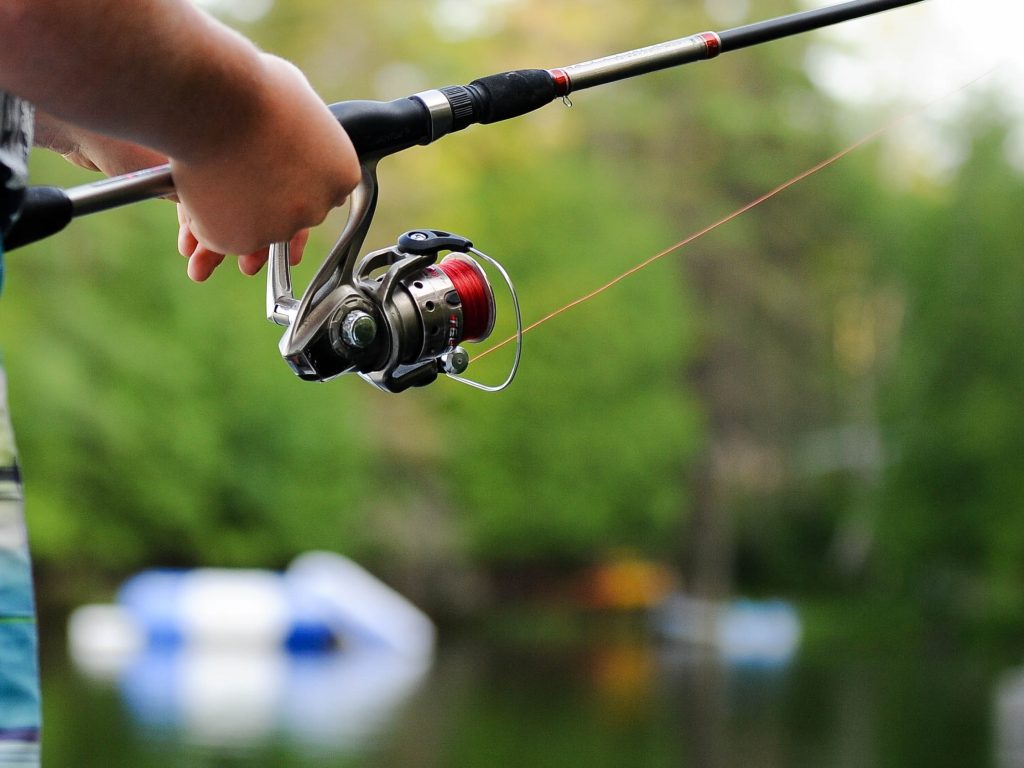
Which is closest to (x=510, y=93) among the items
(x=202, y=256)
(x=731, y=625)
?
(x=202, y=256)

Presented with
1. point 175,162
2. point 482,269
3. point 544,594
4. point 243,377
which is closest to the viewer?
point 175,162

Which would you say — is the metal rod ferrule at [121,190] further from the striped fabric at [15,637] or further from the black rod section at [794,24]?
the black rod section at [794,24]

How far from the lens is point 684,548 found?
27.5 m

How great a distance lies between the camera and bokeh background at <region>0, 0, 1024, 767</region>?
1745cm

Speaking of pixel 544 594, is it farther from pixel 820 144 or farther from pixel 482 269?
pixel 482 269

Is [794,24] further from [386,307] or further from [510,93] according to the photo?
[386,307]

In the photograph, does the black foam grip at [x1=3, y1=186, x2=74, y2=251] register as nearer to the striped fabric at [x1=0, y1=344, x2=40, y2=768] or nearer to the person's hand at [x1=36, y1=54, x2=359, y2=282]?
the person's hand at [x1=36, y1=54, x2=359, y2=282]

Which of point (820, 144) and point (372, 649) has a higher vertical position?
point (820, 144)

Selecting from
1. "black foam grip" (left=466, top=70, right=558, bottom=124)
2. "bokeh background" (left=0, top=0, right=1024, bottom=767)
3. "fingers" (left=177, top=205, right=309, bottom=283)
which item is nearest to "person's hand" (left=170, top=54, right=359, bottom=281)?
"fingers" (left=177, top=205, right=309, bottom=283)

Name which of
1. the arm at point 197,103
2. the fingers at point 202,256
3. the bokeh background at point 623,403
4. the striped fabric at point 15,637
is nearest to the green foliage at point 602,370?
the bokeh background at point 623,403

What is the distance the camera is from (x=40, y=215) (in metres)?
0.95

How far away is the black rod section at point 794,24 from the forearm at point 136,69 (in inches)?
22.4

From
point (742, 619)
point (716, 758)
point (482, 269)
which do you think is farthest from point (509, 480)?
point (482, 269)

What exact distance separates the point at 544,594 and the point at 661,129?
8.05m
